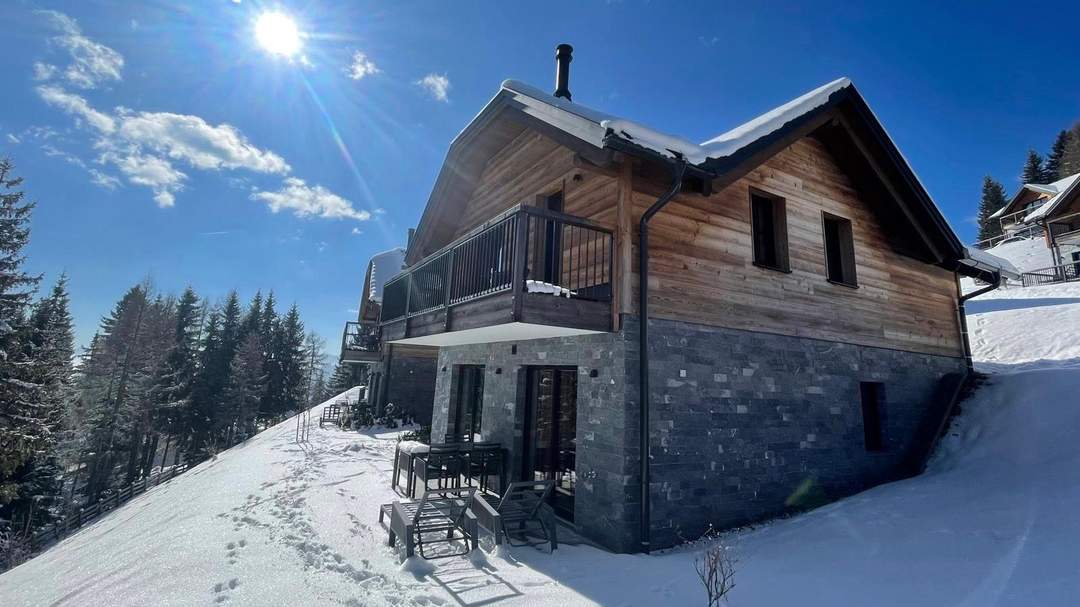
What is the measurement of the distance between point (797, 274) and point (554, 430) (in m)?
4.81

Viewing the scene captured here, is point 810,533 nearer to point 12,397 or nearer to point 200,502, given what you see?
point 200,502

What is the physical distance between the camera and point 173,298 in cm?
3950

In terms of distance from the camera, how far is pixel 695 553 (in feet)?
17.9

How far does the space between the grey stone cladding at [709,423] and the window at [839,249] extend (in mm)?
1472

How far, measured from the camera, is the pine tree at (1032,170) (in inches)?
1809

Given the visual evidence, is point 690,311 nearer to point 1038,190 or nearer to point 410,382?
point 410,382

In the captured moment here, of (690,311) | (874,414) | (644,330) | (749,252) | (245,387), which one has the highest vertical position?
(749,252)

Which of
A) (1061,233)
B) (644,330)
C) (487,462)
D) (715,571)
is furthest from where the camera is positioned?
(1061,233)

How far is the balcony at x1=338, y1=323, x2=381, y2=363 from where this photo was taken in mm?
23016

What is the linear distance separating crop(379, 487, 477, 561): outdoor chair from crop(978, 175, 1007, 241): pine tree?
57592 millimetres

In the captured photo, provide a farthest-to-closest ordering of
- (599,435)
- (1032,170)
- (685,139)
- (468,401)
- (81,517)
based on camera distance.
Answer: (1032,170), (81,517), (468,401), (685,139), (599,435)

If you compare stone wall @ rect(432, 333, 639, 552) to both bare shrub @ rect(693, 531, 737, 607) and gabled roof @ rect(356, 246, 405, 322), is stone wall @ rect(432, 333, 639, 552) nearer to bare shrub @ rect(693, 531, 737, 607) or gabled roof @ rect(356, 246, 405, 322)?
bare shrub @ rect(693, 531, 737, 607)

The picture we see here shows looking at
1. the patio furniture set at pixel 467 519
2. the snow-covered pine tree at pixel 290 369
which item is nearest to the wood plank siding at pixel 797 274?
the patio furniture set at pixel 467 519

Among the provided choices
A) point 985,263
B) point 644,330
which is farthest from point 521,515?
point 985,263
